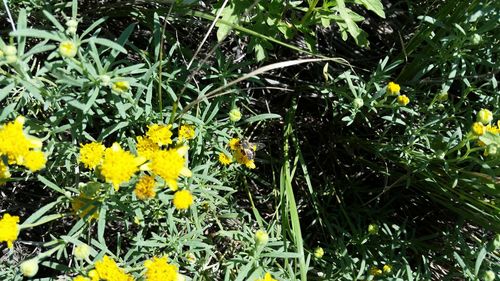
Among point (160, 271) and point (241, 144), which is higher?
point (241, 144)

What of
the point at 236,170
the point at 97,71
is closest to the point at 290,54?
the point at 236,170

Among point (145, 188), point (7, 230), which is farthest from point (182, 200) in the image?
point (7, 230)

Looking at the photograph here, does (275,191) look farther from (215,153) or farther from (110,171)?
(110,171)

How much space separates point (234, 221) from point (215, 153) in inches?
15.6

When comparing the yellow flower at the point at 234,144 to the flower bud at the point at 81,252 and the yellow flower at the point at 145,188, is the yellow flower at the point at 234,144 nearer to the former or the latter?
the yellow flower at the point at 145,188

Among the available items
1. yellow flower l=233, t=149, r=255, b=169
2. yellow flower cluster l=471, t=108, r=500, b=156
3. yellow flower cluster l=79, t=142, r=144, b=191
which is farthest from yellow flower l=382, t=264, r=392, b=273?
yellow flower cluster l=79, t=142, r=144, b=191

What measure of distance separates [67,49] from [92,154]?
0.46 metres

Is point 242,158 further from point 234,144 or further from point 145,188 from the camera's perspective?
point 145,188

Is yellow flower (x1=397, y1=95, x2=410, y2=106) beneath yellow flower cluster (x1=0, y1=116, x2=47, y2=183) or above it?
above

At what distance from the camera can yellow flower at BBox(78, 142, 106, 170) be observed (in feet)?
6.63

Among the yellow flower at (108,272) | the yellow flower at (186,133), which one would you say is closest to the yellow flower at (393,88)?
the yellow flower at (186,133)

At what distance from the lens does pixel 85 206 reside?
199 centimetres

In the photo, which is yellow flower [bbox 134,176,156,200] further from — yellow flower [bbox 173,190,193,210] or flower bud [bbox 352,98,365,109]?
flower bud [bbox 352,98,365,109]

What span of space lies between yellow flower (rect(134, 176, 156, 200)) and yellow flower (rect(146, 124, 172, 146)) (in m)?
0.20
